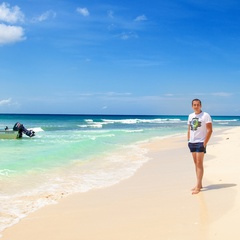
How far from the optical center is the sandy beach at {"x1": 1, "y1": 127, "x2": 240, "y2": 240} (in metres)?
4.05

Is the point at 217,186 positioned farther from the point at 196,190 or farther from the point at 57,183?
the point at 57,183

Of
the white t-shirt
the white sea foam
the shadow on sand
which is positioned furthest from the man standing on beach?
the white sea foam

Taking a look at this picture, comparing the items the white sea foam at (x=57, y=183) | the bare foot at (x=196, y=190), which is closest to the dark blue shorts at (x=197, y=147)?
the bare foot at (x=196, y=190)

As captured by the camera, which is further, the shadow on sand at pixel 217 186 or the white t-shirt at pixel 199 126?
the shadow on sand at pixel 217 186

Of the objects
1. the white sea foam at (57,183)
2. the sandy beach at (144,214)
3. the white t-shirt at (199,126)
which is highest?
the white t-shirt at (199,126)

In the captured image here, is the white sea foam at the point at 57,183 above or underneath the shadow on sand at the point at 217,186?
underneath

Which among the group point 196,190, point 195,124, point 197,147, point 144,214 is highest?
point 195,124

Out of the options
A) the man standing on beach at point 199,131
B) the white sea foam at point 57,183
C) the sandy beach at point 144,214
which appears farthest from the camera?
the man standing on beach at point 199,131

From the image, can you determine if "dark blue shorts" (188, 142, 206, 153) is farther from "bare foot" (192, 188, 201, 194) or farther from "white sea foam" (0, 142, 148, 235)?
"white sea foam" (0, 142, 148, 235)

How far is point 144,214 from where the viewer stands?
15.9 feet

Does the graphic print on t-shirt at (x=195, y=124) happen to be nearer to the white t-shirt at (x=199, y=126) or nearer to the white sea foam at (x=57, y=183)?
the white t-shirt at (x=199, y=126)

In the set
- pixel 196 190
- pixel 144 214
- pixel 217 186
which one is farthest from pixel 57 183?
pixel 217 186

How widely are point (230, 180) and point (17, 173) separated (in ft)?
18.8

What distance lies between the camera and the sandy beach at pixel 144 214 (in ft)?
13.3
